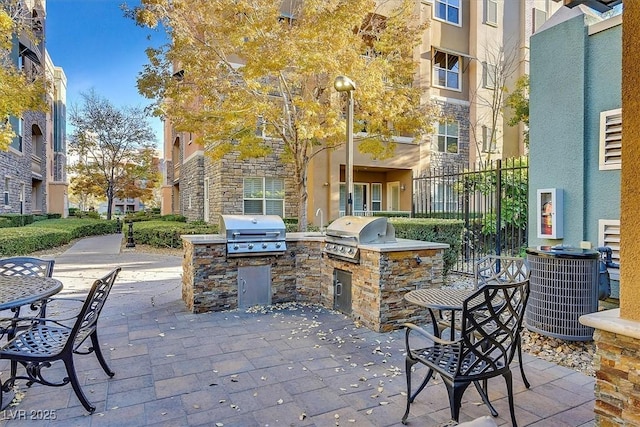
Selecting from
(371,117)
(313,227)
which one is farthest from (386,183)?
(371,117)

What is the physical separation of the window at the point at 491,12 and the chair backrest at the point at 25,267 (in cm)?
1862

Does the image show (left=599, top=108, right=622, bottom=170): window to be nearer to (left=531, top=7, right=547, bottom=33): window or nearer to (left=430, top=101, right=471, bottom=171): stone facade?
(left=430, top=101, right=471, bottom=171): stone facade

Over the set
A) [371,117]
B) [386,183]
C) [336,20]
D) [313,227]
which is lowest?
[313,227]

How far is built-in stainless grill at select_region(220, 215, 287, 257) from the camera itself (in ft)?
17.8

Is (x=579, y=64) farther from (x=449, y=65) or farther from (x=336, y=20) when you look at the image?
(x=449, y=65)

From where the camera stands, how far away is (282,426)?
262 centimetres

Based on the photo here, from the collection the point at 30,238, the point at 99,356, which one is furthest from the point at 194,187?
the point at 99,356

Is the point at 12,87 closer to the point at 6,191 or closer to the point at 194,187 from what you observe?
the point at 194,187

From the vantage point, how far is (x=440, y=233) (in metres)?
7.50

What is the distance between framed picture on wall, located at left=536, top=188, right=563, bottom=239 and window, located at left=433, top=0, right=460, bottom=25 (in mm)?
13163

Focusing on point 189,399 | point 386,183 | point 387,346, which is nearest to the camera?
point 189,399

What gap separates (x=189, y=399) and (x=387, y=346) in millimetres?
2099

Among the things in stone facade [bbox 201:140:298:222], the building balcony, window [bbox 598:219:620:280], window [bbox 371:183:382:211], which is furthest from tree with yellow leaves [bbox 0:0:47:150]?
the building balcony

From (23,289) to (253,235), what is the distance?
9.38 feet
